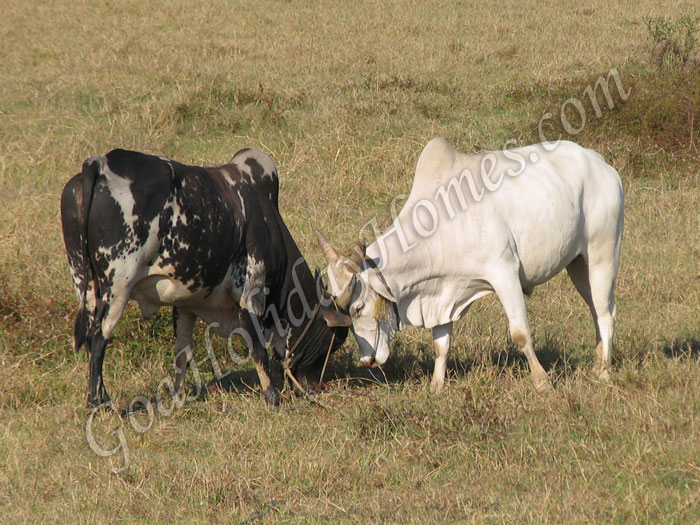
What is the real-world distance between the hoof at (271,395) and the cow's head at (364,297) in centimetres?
56

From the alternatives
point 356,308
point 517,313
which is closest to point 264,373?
point 356,308

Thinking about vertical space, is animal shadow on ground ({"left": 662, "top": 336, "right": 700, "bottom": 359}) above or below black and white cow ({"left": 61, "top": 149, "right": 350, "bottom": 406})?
below

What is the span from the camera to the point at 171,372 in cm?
608

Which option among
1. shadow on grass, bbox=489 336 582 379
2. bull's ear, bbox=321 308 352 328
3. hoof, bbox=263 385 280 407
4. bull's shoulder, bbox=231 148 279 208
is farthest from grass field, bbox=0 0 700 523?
bull's shoulder, bbox=231 148 279 208

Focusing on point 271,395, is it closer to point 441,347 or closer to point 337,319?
point 337,319

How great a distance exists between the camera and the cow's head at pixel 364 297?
549 cm

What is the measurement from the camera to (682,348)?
6.27 meters

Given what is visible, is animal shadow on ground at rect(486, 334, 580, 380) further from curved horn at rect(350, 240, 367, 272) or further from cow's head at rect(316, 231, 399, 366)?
curved horn at rect(350, 240, 367, 272)

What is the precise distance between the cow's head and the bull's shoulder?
24.0 inches

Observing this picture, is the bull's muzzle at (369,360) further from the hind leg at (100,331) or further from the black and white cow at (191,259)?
the hind leg at (100,331)

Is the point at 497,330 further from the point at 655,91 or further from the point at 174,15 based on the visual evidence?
the point at 174,15

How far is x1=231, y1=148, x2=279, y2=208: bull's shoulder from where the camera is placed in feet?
19.1

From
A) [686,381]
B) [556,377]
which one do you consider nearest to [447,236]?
[556,377]

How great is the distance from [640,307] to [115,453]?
4.20 metres
